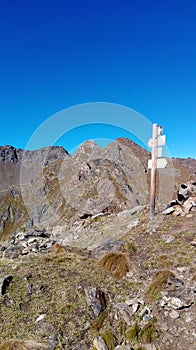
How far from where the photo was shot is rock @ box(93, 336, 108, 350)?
724cm

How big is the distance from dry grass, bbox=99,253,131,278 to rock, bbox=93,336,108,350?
324 centimetres

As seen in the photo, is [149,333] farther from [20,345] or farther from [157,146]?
[157,146]

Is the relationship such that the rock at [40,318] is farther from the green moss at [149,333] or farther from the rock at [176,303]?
the rock at [176,303]

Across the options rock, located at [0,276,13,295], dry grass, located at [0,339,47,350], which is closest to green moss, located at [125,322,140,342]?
dry grass, located at [0,339,47,350]

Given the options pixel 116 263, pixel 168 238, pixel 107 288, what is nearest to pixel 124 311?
pixel 107 288

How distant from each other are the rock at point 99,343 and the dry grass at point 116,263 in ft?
10.6

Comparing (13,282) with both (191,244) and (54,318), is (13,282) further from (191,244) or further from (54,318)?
(191,244)

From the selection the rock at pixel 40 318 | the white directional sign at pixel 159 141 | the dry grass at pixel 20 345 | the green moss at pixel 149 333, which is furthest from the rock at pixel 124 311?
the white directional sign at pixel 159 141

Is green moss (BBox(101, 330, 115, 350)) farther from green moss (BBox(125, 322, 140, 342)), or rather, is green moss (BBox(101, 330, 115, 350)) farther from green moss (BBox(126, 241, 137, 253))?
green moss (BBox(126, 241, 137, 253))

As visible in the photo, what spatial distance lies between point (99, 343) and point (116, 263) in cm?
408

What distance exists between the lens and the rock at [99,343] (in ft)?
23.8

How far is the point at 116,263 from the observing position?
37.0ft

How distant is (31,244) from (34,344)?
8.55m

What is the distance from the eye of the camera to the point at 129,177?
159 m
